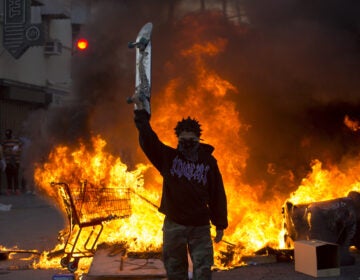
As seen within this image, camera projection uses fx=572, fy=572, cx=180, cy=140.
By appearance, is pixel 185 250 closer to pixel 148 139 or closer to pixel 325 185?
pixel 148 139

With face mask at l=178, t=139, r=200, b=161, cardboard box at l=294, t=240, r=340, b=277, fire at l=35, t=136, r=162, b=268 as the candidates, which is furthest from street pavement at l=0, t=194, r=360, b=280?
face mask at l=178, t=139, r=200, b=161

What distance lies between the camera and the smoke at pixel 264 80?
839cm

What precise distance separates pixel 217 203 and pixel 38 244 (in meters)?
4.68

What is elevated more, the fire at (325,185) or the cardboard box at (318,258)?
the fire at (325,185)

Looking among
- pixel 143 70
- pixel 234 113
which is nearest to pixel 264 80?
pixel 234 113

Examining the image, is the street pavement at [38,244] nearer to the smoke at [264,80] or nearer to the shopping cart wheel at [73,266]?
the shopping cart wheel at [73,266]

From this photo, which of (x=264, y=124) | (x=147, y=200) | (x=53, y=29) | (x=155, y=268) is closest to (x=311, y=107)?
(x=264, y=124)

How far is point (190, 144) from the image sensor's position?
462 cm

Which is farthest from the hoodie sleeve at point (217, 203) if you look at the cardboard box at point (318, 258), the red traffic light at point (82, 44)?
the red traffic light at point (82, 44)

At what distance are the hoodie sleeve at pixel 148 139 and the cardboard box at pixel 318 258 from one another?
2.39 m

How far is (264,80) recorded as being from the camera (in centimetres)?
861

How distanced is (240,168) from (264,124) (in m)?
1.11

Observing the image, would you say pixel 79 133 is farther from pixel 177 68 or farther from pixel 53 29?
pixel 53 29

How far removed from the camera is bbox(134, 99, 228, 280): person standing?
4500mm
